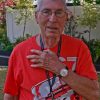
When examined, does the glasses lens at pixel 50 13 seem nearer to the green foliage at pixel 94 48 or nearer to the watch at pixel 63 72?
the watch at pixel 63 72

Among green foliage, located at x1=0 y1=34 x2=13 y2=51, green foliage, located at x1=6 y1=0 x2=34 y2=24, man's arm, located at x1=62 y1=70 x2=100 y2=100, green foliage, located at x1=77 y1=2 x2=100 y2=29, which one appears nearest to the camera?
man's arm, located at x1=62 y1=70 x2=100 y2=100

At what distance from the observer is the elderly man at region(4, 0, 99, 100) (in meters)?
A: 2.37

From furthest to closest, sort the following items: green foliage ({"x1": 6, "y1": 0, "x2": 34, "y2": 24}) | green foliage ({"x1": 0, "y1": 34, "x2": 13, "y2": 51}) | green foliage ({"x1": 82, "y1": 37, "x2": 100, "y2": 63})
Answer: green foliage ({"x1": 0, "y1": 34, "x2": 13, "y2": 51}) < green foliage ({"x1": 6, "y1": 0, "x2": 34, "y2": 24}) < green foliage ({"x1": 82, "y1": 37, "x2": 100, "y2": 63})

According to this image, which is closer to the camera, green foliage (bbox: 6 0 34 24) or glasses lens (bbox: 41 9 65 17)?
glasses lens (bbox: 41 9 65 17)

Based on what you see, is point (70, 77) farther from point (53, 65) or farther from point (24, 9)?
point (24, 9)

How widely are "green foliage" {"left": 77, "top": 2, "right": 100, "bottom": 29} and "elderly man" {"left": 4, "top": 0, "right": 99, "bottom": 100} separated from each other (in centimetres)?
1020

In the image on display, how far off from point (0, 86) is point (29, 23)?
273 inches

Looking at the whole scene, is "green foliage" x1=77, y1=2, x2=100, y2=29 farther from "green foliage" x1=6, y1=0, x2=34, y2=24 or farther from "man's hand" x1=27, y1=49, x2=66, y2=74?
"man's hand" x1=27, y1=49, x2=66, y2=74

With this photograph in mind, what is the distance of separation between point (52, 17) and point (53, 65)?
34 cm

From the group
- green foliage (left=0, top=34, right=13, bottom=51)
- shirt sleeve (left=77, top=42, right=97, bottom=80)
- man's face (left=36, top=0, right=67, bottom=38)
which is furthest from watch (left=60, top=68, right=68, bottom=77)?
green foliage (left=0, top=34, right=13, bottom=51)

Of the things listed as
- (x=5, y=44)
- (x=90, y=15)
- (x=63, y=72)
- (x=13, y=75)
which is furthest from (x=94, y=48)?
(x=63, y=72)

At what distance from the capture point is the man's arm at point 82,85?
2336 millimetres

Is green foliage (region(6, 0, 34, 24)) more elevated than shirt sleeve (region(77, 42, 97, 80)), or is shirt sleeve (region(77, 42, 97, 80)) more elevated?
shirt sleeve (region(77, 42, 97, 80))

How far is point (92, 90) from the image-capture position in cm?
239
